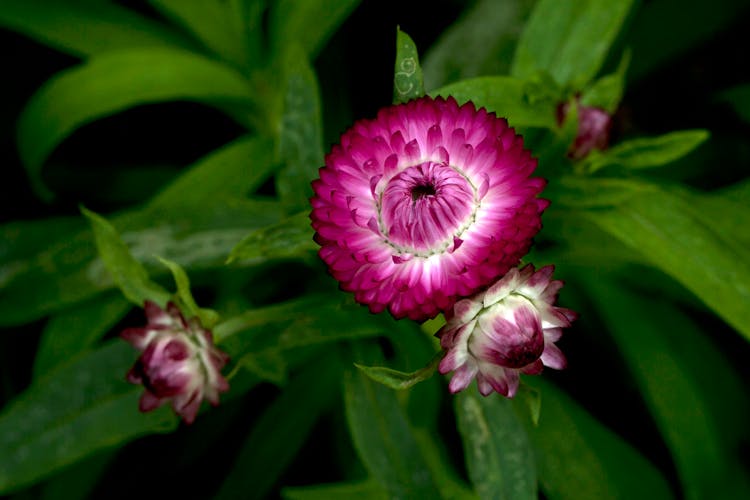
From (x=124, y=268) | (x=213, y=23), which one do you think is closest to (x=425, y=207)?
(x=124, y=268)

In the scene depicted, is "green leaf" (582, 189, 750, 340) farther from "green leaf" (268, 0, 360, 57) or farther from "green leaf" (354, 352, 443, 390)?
"green leaf" (268, 0, 360, 57)

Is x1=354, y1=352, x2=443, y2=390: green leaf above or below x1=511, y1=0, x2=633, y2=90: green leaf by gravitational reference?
below

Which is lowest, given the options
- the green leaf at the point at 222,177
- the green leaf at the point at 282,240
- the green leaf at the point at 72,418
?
the green leaf at the point at 72,418

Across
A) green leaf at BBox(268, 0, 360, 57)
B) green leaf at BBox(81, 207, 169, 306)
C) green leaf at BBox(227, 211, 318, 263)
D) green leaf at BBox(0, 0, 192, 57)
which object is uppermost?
green leaf at BBox(0, 0, 192, 57)

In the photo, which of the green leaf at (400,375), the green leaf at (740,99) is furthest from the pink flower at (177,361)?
the green leaf at (740,99)

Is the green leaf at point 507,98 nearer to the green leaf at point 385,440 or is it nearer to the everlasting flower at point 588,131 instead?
the everlasting flower at point 588,131

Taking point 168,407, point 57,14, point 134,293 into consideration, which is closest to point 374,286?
point 134,293

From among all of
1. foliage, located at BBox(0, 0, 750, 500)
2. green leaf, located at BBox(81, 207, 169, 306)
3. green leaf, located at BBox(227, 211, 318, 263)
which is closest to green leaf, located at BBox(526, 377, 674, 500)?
foliage, located at BBox(0, 0, 750, 500)
